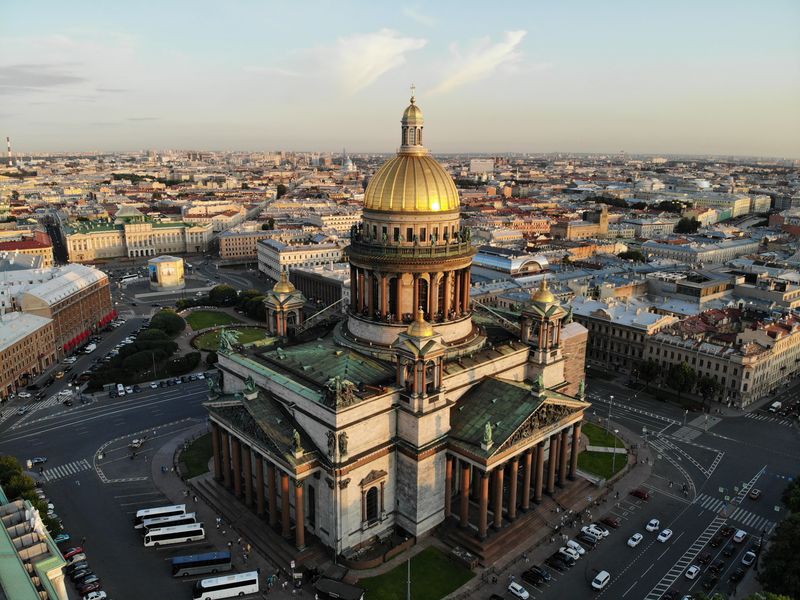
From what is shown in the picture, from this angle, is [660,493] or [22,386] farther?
[22,386]

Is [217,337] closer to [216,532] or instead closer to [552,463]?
[216,532]

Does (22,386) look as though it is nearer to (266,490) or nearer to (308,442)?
(266,490)

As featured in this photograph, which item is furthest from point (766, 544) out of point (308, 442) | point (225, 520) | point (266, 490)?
point (225, 520)

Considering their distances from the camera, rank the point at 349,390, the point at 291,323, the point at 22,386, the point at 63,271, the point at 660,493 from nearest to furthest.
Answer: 1. the point at 349,390
2. the point at 660,493
3. the point at 291,323
4. the point at 22,386
5. the point at 63,271

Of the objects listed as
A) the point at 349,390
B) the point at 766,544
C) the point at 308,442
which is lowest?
the point at 766,544

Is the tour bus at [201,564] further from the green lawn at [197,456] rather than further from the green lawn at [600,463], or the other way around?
the green lawn at [600,463]

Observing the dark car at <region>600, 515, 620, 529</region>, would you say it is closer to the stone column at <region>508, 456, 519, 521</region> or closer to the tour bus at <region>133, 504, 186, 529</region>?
the stone column at <region>508, 456, 519, 521</region>
